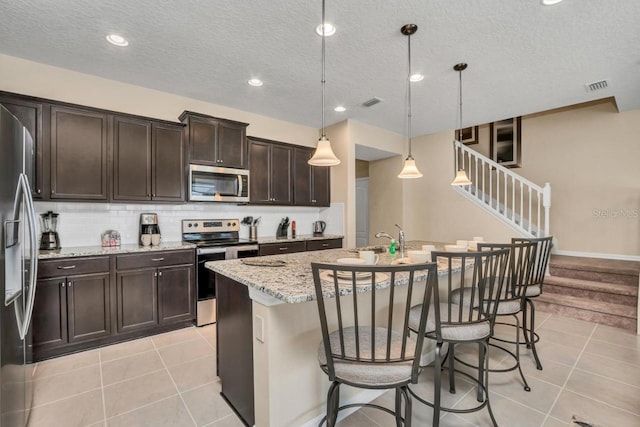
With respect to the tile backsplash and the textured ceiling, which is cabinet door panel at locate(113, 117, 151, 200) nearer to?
the tile backsplash

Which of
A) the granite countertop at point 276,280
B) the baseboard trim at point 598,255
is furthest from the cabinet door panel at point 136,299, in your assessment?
the baseboard trim at point 598,255

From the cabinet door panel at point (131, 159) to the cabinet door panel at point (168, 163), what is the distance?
0.24ft

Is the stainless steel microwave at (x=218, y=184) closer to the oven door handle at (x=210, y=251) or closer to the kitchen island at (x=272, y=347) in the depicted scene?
the oven door handle at (x=210, y=251)

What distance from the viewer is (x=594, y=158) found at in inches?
189

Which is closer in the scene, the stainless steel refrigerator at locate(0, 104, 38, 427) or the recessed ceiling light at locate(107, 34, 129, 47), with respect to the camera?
the stainless steel refrigerator at locate(0, 104, 38, 427)

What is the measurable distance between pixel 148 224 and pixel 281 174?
6.46 feet

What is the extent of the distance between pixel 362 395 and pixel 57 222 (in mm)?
3454

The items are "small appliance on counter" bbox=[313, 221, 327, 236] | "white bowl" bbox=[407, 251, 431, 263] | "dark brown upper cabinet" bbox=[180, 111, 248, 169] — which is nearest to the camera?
"white bowl" bbox=[407, 251, 431, 263]

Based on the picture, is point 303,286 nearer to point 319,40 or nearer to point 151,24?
point 319,40

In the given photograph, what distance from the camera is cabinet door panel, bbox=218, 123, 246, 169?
151 inches

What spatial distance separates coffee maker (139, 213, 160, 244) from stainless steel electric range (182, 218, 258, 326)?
40 cm

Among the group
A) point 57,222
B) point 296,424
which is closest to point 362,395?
point 296,424

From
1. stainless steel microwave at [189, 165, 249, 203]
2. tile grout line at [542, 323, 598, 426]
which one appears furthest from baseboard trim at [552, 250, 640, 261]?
stainless steel microwave at [189, 165, 249, 203]

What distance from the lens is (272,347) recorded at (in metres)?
1.53
